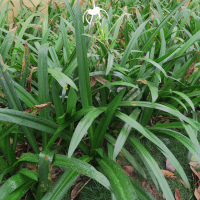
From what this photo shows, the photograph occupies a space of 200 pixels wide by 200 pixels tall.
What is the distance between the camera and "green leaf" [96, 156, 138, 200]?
23.3 inches

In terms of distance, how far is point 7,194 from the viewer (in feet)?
1.99

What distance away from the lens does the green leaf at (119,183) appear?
0.59 metres

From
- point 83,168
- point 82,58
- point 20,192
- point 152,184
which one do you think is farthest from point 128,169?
point 82,58

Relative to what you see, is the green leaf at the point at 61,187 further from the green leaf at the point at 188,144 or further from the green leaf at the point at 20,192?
the green leaf at the point at 188,144

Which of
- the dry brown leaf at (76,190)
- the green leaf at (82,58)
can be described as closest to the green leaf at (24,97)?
the green leaf at (82,58)

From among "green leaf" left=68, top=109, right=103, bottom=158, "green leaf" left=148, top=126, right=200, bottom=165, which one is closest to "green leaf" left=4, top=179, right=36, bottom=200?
"green leaf" left=68, top=109, right=103, bottom=158

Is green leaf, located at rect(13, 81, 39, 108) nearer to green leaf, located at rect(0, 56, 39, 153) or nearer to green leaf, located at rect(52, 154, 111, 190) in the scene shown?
green leaf, located at rect(0, 56, 39, 153)

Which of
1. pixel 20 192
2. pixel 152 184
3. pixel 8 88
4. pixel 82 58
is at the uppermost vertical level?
pixel 82 58

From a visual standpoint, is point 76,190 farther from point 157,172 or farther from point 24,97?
point 24,97

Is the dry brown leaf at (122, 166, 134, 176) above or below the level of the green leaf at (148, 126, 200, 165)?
below

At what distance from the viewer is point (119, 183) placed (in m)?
0.64

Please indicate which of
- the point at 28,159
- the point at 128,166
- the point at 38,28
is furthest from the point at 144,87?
the point at 38,28

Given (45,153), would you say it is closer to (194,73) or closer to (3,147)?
(3,147)

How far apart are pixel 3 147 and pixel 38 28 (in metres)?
1.28
